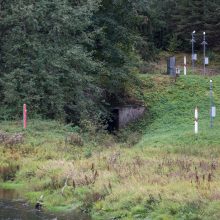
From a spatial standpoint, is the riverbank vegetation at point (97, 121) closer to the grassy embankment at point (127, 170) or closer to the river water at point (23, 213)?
the grassy embankment at point (127, 170)

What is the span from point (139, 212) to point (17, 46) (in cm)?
1505

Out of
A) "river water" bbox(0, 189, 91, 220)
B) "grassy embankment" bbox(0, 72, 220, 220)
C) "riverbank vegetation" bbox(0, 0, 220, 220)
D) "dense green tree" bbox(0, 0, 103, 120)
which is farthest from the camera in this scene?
"dense green tree" bbox(0, 0, 103, 120)

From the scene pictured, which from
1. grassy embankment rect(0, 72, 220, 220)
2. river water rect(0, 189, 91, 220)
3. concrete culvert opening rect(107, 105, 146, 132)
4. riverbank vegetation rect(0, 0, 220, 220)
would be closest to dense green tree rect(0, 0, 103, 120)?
riverbank vegetation rect(0, 0, 220, 220)

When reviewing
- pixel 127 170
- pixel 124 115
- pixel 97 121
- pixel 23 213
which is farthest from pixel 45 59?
pixel 23 213

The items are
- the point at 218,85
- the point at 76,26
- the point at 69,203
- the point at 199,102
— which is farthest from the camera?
the point at 218,85

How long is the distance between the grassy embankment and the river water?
1.35ft

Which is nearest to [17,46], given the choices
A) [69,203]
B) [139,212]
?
[69,203]

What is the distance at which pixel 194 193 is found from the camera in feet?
39.4

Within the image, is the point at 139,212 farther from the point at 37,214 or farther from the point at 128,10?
the point at 128,10

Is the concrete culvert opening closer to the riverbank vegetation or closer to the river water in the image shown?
the riverbank vegetation

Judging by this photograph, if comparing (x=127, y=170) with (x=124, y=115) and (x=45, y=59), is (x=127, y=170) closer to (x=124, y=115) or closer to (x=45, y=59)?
(x=45, y=59)

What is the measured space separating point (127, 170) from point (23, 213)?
3.47m

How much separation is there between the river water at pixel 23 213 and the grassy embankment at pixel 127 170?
411 mm

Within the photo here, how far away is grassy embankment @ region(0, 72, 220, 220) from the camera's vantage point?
39.6ft
